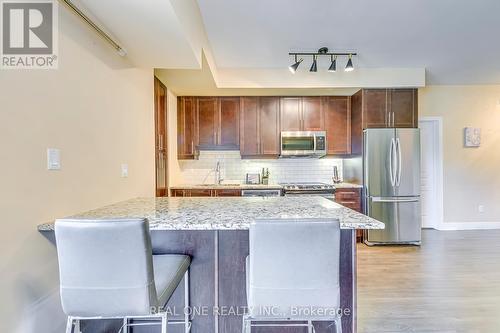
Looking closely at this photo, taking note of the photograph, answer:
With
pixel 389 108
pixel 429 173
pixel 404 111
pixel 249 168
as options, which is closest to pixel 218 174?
pixel 249 168

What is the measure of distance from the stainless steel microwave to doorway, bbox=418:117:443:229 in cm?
207

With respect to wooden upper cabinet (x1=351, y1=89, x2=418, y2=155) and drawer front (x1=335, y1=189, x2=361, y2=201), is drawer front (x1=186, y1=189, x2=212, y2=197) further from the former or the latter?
wooden upper cabinet (x1=351, y1=89, x2=418, y2=155)

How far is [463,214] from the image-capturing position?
191 inches

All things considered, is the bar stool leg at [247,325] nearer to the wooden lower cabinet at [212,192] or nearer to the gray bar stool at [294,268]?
the gray bar stool at [294,268]

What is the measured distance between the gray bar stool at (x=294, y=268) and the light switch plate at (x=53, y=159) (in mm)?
1250

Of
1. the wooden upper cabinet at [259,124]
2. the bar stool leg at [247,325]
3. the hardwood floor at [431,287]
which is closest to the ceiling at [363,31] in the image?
the wooden upper cabinet at [259,124]

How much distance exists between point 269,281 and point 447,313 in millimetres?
2020

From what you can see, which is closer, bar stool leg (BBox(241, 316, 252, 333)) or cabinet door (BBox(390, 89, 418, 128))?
bar stool leg (BBox(241, 316, 252, 333))

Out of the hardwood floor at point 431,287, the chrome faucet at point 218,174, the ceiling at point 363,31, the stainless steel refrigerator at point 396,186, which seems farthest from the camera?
the chrome faucet at point 218,174

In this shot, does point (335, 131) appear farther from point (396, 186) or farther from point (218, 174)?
point (218, 174)

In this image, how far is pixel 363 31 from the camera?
304 centimetres

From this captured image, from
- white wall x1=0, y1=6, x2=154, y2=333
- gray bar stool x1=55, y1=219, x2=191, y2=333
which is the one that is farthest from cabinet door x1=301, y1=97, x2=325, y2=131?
gray bar stool x1=55, y1=219, x2=191, y2=333

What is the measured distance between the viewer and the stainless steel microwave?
4.39 m

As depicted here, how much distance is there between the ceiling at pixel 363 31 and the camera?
259 cm
